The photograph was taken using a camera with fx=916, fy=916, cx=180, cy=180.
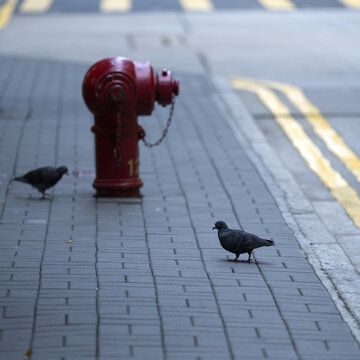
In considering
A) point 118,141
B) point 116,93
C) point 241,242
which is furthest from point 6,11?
point 241,242

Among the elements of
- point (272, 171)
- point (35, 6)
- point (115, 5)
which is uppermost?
point (272, 171)

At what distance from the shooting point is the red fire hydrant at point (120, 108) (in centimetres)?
857

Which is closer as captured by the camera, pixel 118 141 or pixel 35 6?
pixel 118 141

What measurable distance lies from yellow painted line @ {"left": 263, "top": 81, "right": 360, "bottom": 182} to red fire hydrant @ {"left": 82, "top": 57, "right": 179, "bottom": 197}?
3.08m

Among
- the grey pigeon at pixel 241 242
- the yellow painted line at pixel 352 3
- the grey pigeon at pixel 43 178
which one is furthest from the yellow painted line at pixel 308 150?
the yellow painted line at pixel 352 3

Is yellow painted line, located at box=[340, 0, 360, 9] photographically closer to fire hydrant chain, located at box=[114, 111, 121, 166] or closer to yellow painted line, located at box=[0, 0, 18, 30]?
yellow painted line, located at box=[0, 0, 18, 30]

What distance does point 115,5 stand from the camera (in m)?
27.8

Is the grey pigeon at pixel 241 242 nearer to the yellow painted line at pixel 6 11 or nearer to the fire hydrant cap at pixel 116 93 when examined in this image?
the fire hydrant cap at pixel 116 93

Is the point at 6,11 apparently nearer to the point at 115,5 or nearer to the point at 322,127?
the point at 115,5

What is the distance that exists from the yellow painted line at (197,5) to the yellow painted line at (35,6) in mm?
4161

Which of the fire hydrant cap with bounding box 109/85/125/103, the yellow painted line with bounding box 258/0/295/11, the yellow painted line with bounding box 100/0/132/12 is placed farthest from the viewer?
the yellow painted line with bounding box 258/0/295/11

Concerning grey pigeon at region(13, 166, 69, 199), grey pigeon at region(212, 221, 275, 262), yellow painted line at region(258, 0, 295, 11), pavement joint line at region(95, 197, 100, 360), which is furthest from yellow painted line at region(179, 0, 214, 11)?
grey pigeon at region(212, 221, 275, 262)

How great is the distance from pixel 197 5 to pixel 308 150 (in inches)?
655

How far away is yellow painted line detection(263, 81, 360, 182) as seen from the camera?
11633 mm
